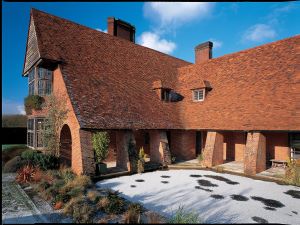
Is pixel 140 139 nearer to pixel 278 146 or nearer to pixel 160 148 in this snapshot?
pixel 160 148

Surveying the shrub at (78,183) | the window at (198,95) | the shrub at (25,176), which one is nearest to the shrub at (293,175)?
the window at (198,95)

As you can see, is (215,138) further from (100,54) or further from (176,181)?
(100,54)

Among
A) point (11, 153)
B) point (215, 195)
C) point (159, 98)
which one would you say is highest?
point (159, 98)

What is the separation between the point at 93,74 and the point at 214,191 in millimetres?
11168

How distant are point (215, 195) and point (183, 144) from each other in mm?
8676

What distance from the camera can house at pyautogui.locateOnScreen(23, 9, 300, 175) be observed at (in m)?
14.1

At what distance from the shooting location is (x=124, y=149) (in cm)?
1487

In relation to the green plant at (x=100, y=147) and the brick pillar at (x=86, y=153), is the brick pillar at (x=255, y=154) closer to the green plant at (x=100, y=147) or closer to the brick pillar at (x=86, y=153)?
the green plant at (x=100, y=147)

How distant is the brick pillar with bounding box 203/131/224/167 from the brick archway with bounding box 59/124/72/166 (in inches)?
385

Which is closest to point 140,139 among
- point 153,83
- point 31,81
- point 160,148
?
point 160,148

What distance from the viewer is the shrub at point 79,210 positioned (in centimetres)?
729

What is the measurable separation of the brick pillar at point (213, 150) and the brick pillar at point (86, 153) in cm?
813

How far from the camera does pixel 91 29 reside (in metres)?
20.0

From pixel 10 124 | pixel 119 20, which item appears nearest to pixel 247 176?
pixel 119 20
